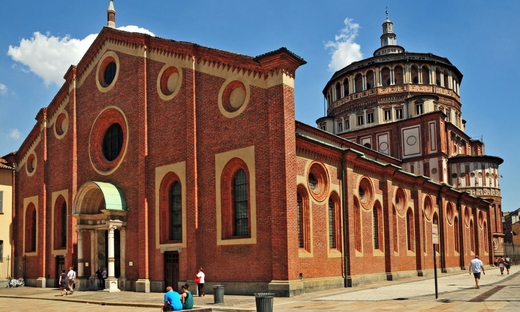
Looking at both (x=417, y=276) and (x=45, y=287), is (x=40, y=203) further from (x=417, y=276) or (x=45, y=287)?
(x=417, y=276)

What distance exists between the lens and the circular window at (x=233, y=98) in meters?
24.7

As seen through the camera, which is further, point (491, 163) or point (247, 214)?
point (491, 163)

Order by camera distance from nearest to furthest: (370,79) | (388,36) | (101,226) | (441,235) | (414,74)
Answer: (101,226) < (441,235) < (414,74) < (370,79) < (388,36)

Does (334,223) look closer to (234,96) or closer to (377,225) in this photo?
(377,225)

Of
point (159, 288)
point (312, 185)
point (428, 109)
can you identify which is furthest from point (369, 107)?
point (159, 288)

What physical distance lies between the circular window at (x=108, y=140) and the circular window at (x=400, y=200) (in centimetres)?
1820

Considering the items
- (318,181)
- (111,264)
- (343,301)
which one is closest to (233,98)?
(318,181)

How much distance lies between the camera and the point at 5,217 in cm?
3744

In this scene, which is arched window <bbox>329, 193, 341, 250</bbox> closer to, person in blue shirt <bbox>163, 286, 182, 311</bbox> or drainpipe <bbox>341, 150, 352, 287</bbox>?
drainpipe <bbox>341, 150, 352, 287</bbox>

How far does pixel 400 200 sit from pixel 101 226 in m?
19.6

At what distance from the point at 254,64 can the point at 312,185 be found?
6692 mm

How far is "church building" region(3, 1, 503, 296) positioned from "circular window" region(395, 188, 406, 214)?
0.15 metres

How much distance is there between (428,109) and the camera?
51.8 meters

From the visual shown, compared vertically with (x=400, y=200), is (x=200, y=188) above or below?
above
